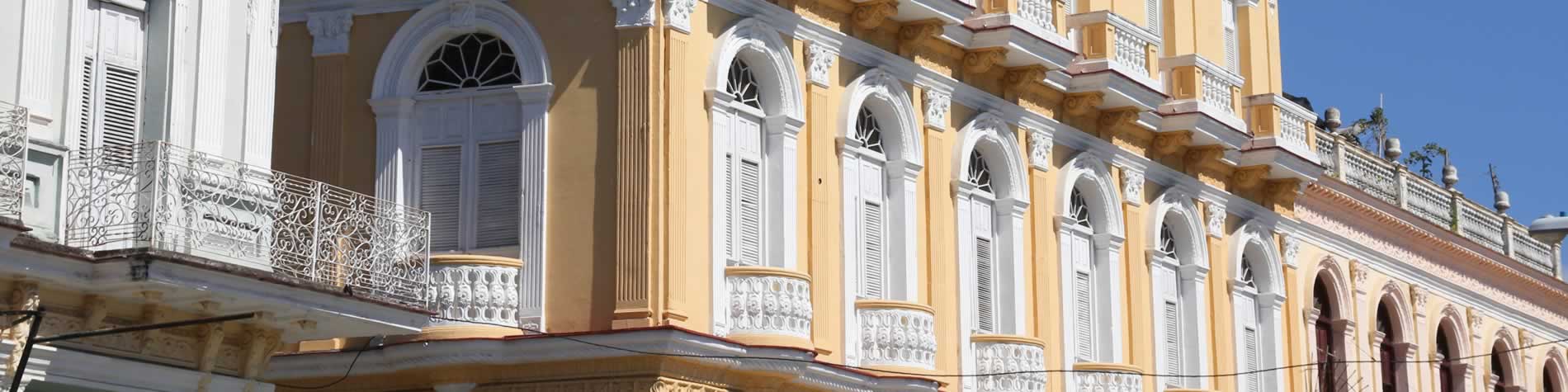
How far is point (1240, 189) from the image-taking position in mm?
32156

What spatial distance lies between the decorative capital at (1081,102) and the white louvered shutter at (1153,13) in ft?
9.65

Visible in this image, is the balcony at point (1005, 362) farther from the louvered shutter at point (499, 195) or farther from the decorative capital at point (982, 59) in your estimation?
the louvered shutter at point (499, 195)

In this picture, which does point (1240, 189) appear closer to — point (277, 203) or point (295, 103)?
point (295, 103)

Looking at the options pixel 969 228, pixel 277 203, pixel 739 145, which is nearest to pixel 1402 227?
pixel 969 228

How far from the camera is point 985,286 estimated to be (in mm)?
26516

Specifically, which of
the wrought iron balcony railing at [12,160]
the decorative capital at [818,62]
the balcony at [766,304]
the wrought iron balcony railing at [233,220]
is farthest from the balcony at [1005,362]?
the wrought iron balcony railing at [12,160]

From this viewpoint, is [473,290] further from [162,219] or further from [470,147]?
[162,219]

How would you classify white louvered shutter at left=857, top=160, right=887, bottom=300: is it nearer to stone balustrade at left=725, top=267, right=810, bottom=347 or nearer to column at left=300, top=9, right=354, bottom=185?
stone balustrade at left=725, top=267, right=810, bottom=347

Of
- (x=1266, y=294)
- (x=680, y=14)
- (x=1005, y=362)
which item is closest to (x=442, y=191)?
(x=680, y=14)

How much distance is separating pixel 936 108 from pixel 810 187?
238 centimetres

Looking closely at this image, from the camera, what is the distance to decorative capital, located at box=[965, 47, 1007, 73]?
26.3 meters

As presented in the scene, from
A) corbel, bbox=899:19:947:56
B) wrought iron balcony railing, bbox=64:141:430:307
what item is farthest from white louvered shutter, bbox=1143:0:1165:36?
wrought iron balcony railing, bbox=64:141:430:307

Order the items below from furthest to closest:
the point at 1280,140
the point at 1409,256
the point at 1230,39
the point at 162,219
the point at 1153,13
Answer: the point at 1409,256, the point at 1230,39, the point at 1280,140, the point at 1153,13, the point at 162,219

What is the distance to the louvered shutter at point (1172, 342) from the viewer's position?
2975cm
